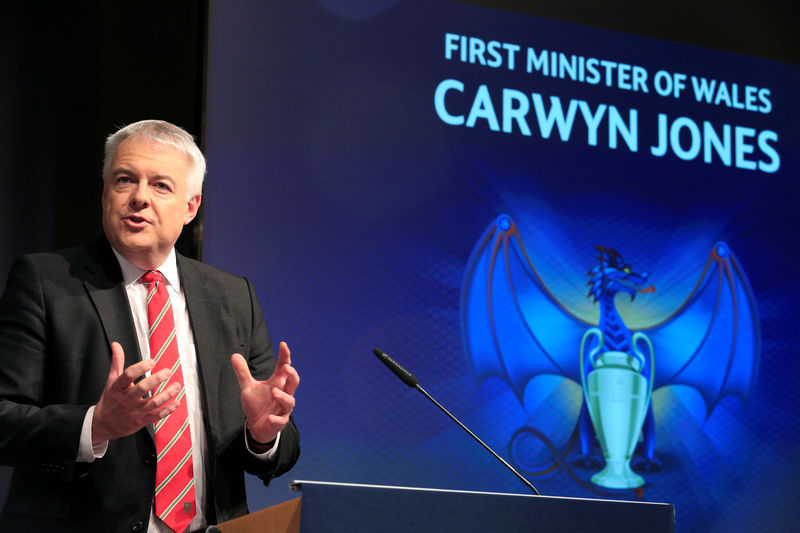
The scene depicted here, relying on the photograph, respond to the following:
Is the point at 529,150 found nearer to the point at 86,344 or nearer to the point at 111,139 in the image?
the point at 111,139

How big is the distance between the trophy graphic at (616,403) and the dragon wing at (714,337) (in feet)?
0.37

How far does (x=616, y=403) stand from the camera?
3775 mm

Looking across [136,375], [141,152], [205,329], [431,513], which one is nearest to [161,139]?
[141,152]

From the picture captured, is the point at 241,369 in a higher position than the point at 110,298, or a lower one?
lower

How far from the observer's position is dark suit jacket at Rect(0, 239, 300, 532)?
5.85ft

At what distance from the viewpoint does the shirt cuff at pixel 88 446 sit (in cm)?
176

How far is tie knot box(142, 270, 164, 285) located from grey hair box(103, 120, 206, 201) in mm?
222

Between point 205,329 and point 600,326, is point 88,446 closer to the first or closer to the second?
point 205,329

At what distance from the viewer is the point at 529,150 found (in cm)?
387

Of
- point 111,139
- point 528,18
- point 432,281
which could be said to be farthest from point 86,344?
point 528,18

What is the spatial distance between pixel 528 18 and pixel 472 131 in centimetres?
61

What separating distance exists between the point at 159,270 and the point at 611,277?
231 cm

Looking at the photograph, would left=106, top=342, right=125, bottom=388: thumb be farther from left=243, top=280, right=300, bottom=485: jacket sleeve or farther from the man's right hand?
left=243, top=280, right=300, bottom=485: jacket sleeve

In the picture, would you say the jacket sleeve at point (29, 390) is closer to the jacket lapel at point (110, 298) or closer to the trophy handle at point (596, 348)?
the jacket lapel at point (110, 298)
